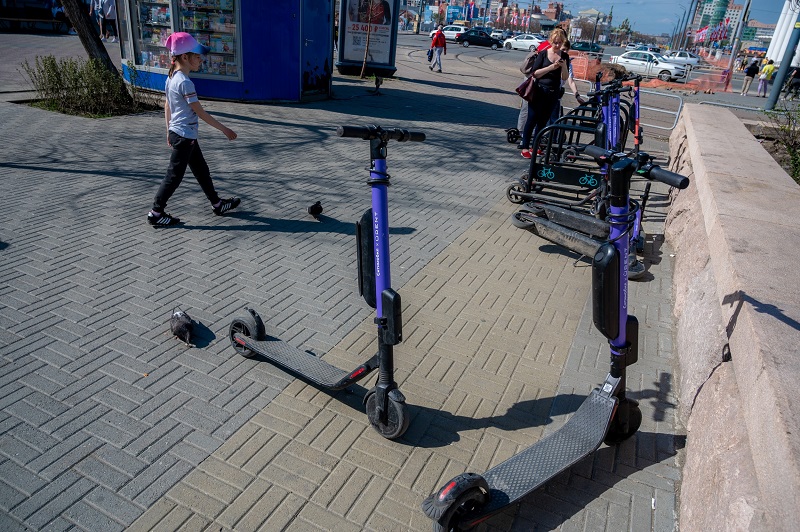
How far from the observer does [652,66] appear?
36.0 metres

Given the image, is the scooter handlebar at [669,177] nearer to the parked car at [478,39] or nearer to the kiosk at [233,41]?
the kiosk at [233,41]

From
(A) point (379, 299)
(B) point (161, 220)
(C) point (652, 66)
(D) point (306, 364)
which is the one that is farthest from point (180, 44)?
(C) point (652, 66)

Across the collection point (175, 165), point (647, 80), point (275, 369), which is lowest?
point (647, 80)

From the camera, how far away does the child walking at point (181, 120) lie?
5.28 meters

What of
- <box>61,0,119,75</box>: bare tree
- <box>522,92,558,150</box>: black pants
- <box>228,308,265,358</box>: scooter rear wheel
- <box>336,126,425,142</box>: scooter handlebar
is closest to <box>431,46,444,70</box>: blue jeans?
<box>61,0,119,75</box>: bare tree

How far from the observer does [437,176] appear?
8.41 m

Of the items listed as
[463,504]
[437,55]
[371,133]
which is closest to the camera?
[463,504]

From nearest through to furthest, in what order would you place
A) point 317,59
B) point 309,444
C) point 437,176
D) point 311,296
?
point 309,444 < point 311,296 < point 437,176 < point 317,59

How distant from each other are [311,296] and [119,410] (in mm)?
1770

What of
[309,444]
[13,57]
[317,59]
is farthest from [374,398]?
[13,57]

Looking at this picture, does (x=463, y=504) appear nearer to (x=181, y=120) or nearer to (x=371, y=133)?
(x=371, y=133)

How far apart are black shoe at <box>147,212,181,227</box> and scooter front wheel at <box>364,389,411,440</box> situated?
3.48 m

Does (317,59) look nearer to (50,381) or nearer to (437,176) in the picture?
(437,176)

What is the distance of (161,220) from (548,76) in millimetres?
5919
